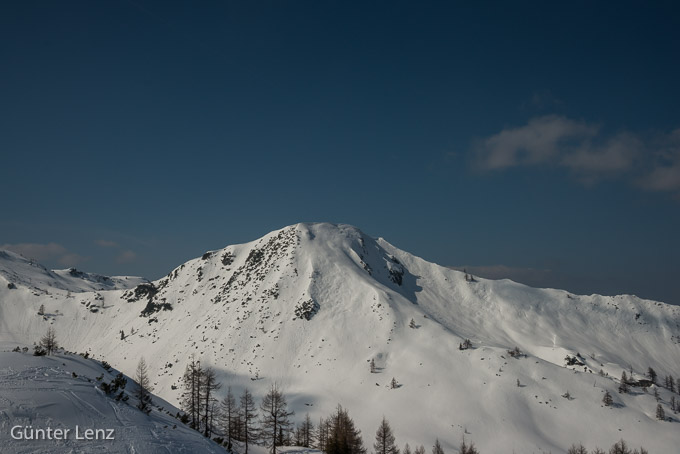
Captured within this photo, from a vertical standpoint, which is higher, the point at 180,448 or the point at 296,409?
the point at 180,448

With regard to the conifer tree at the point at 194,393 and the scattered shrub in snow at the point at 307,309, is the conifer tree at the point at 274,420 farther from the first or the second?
the scattered shrub in snow at the point at 307,309

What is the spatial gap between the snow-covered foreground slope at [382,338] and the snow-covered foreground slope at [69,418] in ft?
202

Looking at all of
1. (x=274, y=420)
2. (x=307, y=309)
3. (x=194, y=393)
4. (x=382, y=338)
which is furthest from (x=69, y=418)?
(x=307, y=309)

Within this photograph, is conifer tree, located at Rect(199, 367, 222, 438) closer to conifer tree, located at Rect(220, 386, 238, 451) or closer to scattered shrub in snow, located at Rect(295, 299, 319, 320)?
conifer tree, located at Rect(220, 386, 238, 451)

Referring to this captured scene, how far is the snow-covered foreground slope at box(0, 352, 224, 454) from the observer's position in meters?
16.0

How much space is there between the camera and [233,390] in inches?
3777

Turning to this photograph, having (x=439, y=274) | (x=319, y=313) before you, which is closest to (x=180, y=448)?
(x=319, y=313)

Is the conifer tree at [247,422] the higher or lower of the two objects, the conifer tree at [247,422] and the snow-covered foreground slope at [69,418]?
the lower

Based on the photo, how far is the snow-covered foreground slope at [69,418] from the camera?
16.0m

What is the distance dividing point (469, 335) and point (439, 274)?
50.6 m

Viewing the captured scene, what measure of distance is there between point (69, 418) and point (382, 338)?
318 ft

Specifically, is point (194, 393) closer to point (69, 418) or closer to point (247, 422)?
point (247, 422)

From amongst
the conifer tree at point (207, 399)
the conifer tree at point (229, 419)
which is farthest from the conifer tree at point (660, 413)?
the conifer tree at point (207, 399)

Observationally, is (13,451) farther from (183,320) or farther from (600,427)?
(183,320)
